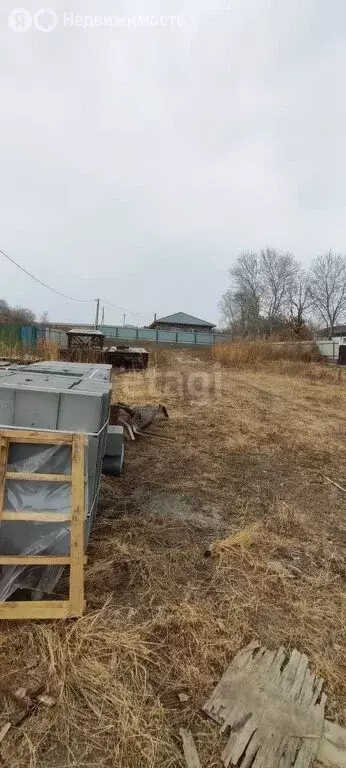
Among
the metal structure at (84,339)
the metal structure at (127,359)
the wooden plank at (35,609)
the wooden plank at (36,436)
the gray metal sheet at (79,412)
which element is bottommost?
the wooden plank at (35,609)

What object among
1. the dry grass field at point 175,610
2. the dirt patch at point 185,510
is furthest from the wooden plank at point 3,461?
the dirt patch at point 185,510

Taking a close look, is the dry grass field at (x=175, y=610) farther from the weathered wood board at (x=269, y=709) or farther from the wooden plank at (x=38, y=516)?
the wooden plank at (x=38, y=516)

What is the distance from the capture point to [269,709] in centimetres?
148

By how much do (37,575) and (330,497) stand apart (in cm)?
296

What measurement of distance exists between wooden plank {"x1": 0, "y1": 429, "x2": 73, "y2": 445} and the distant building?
52316 mm

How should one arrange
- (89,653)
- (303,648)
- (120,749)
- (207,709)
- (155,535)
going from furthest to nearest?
(155,535) → (303,648) → (89,653) → (207,709) → (120,749)

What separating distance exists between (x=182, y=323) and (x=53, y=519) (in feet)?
175

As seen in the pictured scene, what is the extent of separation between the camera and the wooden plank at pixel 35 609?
1.72 metres

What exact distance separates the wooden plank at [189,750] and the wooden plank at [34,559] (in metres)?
0.78

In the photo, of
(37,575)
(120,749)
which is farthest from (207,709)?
(37,575)

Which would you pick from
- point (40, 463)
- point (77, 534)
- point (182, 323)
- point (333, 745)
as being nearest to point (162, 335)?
point (182, 323)

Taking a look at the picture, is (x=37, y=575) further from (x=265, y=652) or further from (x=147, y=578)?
(x=265, y=652)

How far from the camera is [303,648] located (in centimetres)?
181

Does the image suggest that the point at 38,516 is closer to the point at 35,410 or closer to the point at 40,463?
the point at 40,463
